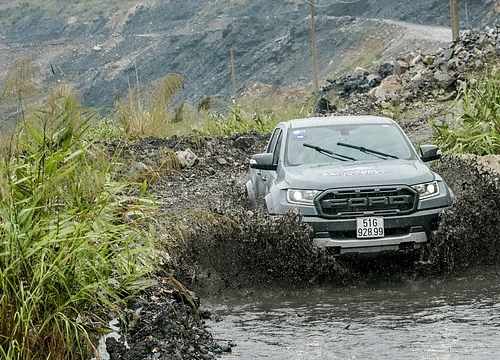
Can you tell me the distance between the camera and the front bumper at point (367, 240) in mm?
9188

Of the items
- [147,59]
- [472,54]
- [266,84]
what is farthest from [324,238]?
[147,59]

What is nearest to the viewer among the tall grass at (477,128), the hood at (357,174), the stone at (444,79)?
the hood at (357,174)

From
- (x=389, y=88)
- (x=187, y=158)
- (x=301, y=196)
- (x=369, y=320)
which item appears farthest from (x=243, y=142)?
(x=369, y=320)

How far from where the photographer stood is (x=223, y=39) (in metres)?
85.7

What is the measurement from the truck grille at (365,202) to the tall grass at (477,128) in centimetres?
611

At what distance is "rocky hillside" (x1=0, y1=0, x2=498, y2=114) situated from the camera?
7125 centimetres

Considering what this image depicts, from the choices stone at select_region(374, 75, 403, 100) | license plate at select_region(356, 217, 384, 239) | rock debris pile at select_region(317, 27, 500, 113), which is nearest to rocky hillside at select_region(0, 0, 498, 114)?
rock debris pile at select_region(317, 27, 500, 113)

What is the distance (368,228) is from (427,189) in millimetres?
834

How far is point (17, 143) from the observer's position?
6293mm

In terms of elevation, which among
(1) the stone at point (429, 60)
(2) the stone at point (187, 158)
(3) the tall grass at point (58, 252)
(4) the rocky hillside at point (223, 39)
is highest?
(3) the tall grass at point (58, 252)

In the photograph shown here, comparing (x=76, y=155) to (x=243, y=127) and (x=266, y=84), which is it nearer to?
(x=243, y=127)

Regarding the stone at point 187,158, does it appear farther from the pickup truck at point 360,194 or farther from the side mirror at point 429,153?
the side mirror at point 429,153

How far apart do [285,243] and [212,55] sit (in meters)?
76.1

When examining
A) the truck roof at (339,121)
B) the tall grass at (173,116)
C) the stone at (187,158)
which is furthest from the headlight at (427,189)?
the tall grass at (173,116)
